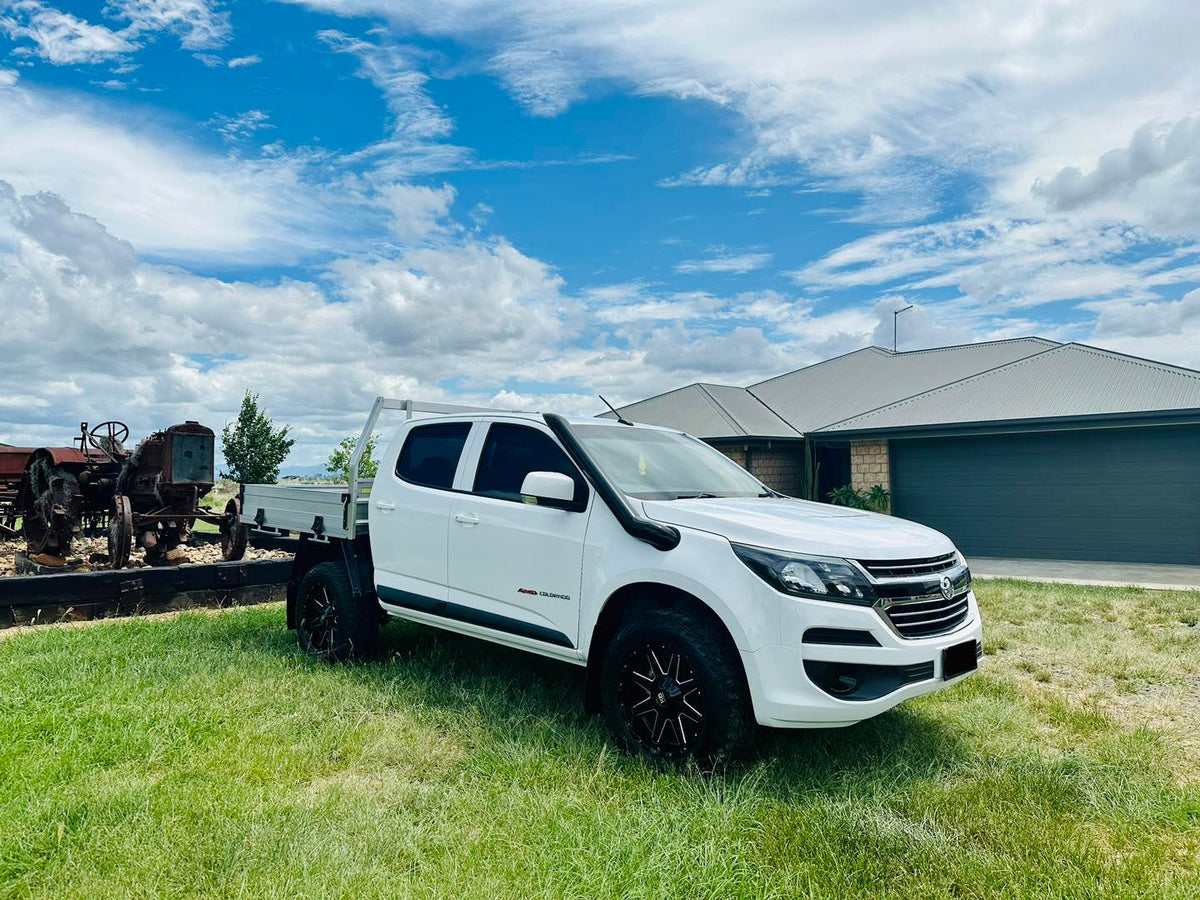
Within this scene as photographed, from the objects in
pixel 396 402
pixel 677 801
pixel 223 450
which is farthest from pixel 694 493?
pixel 223 450

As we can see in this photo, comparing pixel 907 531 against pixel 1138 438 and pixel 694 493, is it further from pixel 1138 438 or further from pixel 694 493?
pixel 1138 438

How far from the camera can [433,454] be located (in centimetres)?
574

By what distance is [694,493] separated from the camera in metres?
4.86

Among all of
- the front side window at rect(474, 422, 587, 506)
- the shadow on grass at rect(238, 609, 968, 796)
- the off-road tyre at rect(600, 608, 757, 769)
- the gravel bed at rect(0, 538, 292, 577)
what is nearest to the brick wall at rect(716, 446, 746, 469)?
the gravel bed at rect(0, 538, 292, 577)

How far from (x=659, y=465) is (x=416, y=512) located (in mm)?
1719

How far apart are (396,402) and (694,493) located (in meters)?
2.86

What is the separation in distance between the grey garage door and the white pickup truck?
1234cm

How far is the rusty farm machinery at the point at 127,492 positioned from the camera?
11.9m

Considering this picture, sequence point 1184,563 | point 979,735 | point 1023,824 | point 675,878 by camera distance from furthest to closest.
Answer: point 1184,563 < point 979,735 < point 1023,824 < point 675,878

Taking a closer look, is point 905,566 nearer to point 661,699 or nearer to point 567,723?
point 661,699

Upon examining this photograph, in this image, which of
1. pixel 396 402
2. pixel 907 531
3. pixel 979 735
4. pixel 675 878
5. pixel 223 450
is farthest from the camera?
pixel 223 450

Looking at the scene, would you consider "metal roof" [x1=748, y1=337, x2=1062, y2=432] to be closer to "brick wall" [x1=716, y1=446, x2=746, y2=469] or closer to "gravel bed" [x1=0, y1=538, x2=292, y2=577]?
"brick wall" [x1=716, y1=446, x2=746, y2=469]

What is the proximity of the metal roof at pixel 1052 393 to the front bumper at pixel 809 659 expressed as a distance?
12968 millimetres

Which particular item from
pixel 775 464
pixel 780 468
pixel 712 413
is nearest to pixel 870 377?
pixel 780 468
